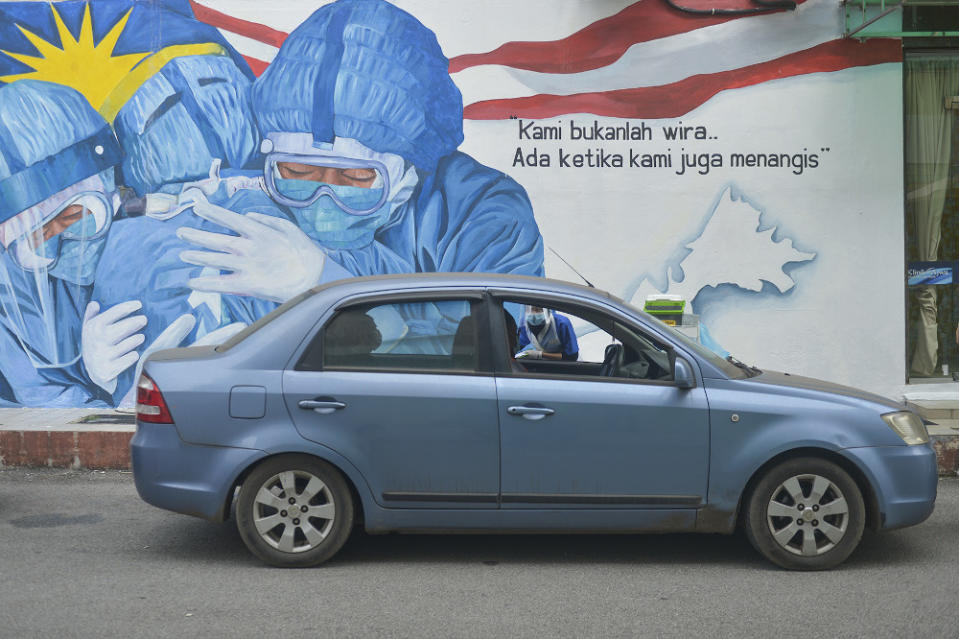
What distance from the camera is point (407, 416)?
18.0ft

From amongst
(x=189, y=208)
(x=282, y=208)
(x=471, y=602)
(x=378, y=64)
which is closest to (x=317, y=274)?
(x=282, y=208)

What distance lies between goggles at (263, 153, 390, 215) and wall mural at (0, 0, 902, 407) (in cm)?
2

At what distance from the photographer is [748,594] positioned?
17.1 feet

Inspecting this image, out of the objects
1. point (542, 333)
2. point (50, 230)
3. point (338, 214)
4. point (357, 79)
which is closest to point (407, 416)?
point (542, 333)

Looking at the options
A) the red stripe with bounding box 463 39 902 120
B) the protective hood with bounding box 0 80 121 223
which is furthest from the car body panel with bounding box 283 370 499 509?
the protective hood with bounding box 0 80 121 223

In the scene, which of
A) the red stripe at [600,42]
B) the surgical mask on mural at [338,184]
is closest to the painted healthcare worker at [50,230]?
the surgical mask on mural at [338,184]

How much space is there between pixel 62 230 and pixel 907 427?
8124mm

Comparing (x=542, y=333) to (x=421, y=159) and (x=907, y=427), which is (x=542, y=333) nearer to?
(x=907, y=427)

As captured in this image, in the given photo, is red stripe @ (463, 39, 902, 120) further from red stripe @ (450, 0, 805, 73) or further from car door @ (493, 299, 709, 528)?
car door @ (493, 299, 709, 528)

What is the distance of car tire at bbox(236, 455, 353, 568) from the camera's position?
550 cm

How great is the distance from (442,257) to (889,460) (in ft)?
18.6

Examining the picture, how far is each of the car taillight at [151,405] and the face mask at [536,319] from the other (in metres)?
2.84

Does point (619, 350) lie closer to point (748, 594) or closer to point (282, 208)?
point (748, 594)

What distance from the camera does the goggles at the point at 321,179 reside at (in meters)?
10.4
